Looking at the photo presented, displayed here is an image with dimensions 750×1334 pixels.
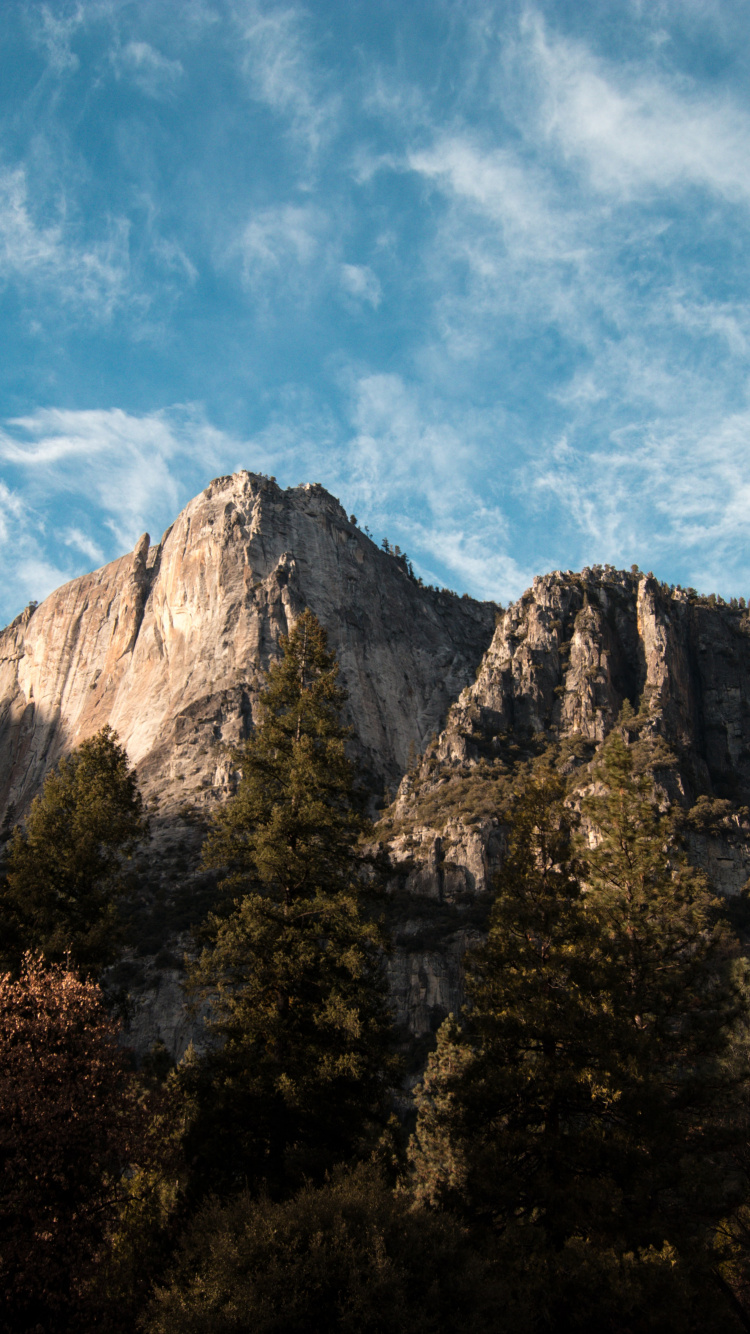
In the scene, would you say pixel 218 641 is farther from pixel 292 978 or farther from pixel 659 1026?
pixel 659 1026

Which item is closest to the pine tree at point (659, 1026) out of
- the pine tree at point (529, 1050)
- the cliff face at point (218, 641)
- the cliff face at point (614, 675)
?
the pine tree at point (529, 1050)

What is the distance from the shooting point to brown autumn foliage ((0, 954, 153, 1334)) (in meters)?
11.7

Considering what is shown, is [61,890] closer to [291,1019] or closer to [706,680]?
[291,1019]

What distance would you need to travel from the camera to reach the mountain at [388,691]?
230 feet

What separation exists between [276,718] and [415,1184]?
48.1ft

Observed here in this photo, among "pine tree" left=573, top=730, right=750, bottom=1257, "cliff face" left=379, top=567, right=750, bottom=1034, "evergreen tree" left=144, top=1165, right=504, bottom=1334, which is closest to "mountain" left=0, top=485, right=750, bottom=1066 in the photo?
"cliff face" left=379, top=567, right=750, bottom=1034

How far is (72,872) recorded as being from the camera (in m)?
22.5

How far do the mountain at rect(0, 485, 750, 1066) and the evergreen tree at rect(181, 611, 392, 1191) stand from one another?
3963 centimetres

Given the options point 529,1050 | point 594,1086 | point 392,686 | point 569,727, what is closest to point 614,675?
point 569,727

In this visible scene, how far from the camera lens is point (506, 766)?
89000 mm

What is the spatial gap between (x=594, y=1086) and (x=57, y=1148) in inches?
384

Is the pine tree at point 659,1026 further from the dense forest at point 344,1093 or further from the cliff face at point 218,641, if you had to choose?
the cliff face at point 218,641

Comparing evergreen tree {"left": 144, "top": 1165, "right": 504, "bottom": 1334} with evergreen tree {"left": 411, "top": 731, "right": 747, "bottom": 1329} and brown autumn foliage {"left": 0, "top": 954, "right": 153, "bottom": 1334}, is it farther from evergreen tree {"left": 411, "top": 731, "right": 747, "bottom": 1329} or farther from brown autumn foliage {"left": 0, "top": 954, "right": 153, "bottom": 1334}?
evergreen tree {"left": 411, "top": 731, "right": 747, "bottom": 1329}

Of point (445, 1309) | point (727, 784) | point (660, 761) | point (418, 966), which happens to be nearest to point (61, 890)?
point (445, 1309)
